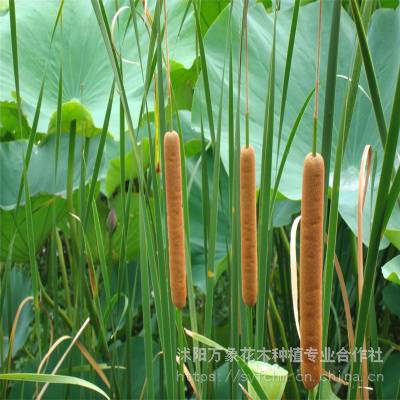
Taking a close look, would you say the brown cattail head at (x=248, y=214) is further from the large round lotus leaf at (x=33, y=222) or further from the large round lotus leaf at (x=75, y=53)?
the large round lotus leaf at (x=75, y=53)

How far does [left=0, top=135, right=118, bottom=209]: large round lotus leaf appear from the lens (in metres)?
1.42

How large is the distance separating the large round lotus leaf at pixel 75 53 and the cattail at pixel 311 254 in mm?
1073

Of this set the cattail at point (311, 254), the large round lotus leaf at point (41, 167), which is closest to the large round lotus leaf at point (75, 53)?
the large round lotus leaf at point (41, 167)

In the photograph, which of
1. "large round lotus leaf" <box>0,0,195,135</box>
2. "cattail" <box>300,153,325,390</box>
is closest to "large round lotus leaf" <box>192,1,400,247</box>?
"large round lotus leaf" <box>0,0,195,135</box>

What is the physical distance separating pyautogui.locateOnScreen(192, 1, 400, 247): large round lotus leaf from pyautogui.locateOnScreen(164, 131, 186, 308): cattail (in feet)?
2.04

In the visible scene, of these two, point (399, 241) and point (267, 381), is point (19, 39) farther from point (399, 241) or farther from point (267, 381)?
point (267, 381)

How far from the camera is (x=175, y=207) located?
61 cm

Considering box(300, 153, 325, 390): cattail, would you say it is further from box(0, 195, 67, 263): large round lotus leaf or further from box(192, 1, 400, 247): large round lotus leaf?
box(0, 195, 67, 263): large round lotus leaf

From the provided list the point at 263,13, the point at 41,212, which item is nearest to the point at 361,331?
the point at 41,212

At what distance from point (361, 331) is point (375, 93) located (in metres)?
0.20

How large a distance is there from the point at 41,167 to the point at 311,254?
1.02 metres

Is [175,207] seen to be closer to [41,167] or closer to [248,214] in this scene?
[248,214]

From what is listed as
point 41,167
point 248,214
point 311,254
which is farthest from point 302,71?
point 311,254

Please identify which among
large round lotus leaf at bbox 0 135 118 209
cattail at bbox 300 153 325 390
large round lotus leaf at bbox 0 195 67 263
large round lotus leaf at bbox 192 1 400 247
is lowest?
cattail at bbox 300 153 325 390
